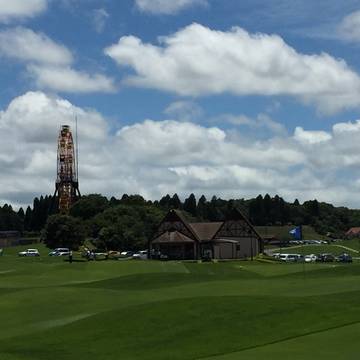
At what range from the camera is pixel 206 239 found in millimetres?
137000

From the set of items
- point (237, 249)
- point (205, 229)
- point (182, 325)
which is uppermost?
point (205, 229)

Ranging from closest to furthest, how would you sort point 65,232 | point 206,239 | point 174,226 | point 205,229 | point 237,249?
1. point 206,239
2. point 237,249
3. point 174,226
4. point 205,229
5. point 65,232

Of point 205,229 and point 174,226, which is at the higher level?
point 174,226

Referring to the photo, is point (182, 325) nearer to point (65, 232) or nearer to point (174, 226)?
point (174, 226)

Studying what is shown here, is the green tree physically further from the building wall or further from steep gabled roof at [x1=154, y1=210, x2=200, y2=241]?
the building wall

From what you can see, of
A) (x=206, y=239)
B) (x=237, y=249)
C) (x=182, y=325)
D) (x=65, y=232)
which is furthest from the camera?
Answer: (x=65, y=232)

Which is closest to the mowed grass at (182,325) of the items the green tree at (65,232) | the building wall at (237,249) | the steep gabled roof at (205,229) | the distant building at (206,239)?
the distant building at (206,239)

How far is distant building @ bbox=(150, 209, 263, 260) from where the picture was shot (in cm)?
13475

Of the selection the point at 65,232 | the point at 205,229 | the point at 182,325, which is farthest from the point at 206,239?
the point at 182,325

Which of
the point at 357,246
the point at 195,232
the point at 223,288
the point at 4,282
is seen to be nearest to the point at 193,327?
the point at 223,288

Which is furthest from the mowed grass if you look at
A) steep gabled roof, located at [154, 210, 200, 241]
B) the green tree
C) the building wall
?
the green tree

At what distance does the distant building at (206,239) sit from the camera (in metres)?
135

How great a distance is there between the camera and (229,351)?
2527 centimetres

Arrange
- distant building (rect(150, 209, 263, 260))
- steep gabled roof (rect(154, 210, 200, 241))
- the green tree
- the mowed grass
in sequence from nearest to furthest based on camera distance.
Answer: the mowed grass
distant building (rect(150, 209, 263, 260))
steep gabled roof (rect(154, 210, 200, 241))
the green tree
